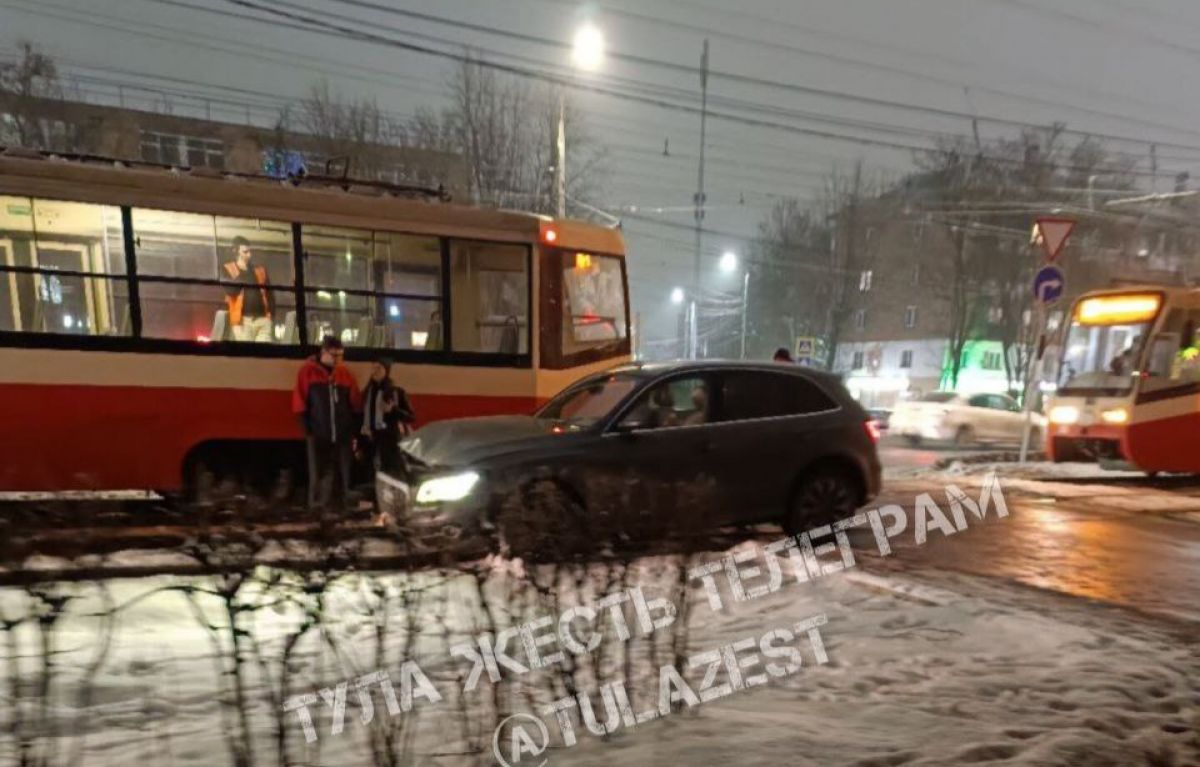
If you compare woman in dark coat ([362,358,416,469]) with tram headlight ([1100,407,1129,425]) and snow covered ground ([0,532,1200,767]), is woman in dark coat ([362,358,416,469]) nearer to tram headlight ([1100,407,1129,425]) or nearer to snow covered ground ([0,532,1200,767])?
snow covered ground ([0,532,1200,767])

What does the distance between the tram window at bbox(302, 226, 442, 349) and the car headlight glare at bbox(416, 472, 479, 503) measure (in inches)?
117

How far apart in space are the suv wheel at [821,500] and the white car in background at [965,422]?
14.3 m

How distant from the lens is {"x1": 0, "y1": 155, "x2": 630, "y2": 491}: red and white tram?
6.77m

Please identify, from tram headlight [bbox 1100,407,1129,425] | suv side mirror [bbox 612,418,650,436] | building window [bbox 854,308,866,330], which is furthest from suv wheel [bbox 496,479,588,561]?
building window [bbox 854,308,866,330]

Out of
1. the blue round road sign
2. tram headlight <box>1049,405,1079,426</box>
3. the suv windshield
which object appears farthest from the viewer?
tram headlight <box>1049,405,1079,426</box>

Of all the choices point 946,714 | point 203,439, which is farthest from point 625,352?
point 946,714

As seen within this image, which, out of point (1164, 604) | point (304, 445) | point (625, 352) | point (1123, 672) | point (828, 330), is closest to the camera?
point (1123, 672)

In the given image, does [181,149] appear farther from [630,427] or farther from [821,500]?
[821,500]

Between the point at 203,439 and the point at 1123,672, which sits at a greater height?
the point at 203,439

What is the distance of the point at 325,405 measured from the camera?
284 inches

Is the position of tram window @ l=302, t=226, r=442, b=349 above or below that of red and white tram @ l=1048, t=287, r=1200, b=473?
above

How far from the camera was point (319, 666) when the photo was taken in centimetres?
295

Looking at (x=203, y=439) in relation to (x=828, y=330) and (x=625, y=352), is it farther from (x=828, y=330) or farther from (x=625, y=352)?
(x=828, y=330)

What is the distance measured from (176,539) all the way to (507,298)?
583 centimetres
